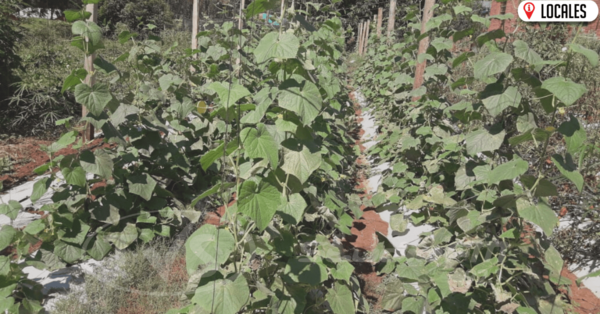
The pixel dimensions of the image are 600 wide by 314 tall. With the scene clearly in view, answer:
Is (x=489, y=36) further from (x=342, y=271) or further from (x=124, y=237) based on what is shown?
(x=124, y=237)

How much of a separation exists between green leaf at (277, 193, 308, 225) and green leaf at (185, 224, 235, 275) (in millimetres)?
242

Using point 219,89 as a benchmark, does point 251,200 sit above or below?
below

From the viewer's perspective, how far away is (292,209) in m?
1.65

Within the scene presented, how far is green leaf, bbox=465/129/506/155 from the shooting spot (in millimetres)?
2055

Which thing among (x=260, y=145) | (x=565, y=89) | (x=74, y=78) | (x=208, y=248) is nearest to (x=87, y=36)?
(x=74, y=78)

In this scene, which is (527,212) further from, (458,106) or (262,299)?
(262,299)

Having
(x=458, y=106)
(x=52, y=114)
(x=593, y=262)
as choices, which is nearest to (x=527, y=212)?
(x=458, y=106)

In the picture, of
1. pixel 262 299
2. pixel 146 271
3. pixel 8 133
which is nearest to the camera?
pixel 262 299

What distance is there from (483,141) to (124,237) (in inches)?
93.0

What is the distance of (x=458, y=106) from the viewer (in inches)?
98.2

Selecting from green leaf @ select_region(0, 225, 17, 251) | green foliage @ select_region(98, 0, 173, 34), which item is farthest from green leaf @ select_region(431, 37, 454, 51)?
green foliage @ select_region(98, 0, 173, 34)

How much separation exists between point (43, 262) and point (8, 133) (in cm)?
349

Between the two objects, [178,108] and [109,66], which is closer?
[109,66]

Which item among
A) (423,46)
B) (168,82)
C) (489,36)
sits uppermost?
(423,46)
